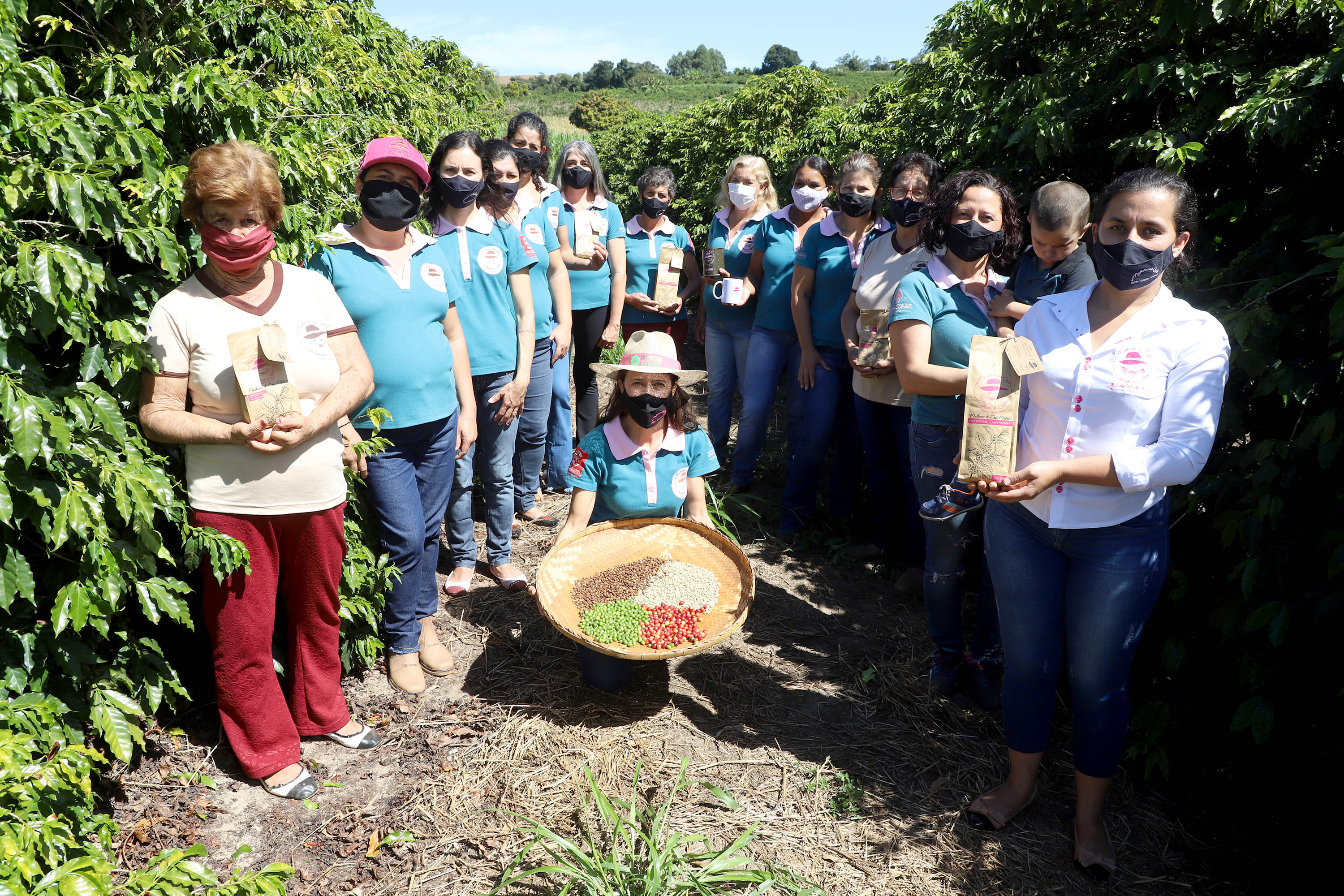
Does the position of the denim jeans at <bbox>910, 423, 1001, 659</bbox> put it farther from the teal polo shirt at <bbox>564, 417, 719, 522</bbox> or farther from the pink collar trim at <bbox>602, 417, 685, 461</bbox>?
the pink collar trim at <bbox>602, 417, 685, 461</bbox>

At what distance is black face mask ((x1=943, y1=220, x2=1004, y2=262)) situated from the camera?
3480mm

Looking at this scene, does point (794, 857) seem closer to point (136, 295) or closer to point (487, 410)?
point (487, 410)

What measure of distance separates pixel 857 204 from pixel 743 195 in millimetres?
1124

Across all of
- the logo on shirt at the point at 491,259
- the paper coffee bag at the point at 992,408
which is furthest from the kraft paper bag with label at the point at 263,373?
the paper coffee bag at the point at 992,408

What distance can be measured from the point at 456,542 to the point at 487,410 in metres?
0.73

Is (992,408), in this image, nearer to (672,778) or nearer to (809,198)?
(672,778)

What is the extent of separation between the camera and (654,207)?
6266mm

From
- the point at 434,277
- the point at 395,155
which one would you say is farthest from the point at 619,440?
the point at 395,155

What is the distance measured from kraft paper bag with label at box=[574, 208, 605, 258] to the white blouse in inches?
136

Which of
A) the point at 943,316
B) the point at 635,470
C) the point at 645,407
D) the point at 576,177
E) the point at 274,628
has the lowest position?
the point at 274,628

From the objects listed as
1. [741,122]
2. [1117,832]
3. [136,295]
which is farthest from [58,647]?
[741,122]

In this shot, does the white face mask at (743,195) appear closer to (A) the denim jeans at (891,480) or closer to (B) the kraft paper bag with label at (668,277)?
(B) the kraft paper bag with label at (668,277)

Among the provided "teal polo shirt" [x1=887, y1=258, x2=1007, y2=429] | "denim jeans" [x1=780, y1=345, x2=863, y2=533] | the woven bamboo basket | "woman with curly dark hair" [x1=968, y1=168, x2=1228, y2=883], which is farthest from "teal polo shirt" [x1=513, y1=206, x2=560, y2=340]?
"woman with curly dark hair" [x1=968, y1=168, x2=1228, y2=883]

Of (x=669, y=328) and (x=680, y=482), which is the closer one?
(x=680, y=482)
